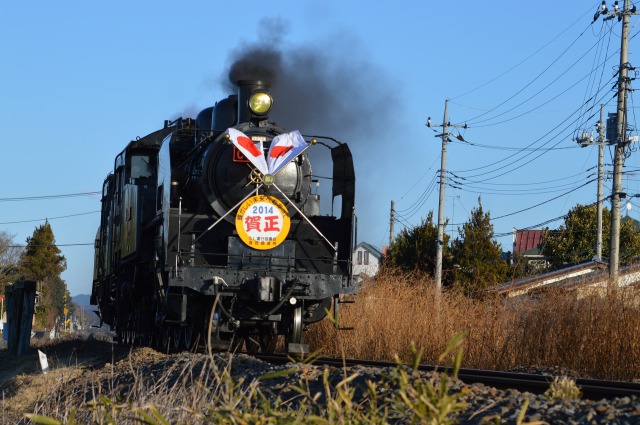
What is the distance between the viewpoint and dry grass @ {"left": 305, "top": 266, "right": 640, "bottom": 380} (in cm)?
1248

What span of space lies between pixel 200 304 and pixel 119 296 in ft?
16.1

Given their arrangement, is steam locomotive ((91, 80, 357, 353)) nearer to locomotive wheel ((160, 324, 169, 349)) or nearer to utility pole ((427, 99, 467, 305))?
locomotive wheel ((160, 324, 169, 349))

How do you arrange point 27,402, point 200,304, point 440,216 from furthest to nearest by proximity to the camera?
point 440,216, point 200,304, point 27,402

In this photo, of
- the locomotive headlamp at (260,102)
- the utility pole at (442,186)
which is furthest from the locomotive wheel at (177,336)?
the utility pole at (442,186)

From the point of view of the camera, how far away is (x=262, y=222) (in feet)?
46.6

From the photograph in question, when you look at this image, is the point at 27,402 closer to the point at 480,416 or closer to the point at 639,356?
the point at 480,416

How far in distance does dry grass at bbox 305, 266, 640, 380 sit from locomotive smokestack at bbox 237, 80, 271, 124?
3.60 meters

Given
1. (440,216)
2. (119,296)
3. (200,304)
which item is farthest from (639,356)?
(440,216)

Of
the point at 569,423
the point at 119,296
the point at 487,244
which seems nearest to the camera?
the point at 569,423

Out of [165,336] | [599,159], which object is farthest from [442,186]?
[165,336]

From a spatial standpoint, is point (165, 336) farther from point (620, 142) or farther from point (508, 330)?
point (620, 142)

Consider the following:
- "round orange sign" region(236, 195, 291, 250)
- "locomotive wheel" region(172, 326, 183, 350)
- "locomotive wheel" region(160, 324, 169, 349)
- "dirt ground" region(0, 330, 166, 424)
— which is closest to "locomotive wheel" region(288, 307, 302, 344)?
"round orange sign" region(236, 195, 291, 250)

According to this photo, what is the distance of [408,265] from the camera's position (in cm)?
4269

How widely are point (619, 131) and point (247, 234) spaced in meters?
15.5
